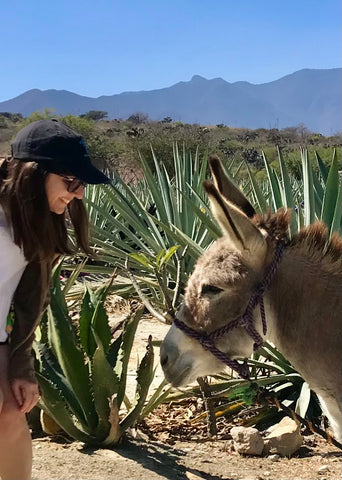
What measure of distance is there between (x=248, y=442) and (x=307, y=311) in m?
1.59

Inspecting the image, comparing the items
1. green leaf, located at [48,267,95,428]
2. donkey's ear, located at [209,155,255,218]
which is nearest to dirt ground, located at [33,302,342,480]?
green leaf, located at [48,267,95,428]

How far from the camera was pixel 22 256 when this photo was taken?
7.66 feet

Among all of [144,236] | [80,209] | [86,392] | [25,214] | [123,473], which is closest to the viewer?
[25,214]

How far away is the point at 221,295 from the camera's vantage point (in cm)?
213

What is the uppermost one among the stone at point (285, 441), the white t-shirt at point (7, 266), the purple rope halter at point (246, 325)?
the white t-shirt at point (7, 266)

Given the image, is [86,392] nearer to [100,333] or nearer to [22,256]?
[100,333]

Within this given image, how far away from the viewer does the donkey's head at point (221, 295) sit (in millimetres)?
2074

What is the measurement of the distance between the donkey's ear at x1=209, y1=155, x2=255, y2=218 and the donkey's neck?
0.23 meters

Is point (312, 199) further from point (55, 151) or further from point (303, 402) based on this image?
point (55, 151)

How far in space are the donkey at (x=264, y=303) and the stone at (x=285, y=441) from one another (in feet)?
4.19

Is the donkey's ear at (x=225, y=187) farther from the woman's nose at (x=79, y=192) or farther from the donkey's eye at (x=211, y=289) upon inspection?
the woman's nose at (x=79, y=192)

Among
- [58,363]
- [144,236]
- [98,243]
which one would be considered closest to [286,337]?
[58,363]

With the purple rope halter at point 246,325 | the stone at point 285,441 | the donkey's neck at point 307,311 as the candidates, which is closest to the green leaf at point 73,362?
the stone at point 285,441

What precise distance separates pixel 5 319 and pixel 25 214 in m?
0.45
